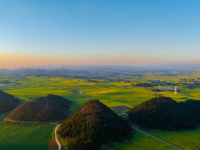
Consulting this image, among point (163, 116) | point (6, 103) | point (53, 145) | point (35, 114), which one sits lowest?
point (53, 145)

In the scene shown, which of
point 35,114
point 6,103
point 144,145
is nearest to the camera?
point 144,145

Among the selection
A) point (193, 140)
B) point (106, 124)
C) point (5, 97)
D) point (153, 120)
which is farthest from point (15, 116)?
point (193, 140)

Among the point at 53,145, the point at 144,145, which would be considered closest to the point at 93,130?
the point at 53,145

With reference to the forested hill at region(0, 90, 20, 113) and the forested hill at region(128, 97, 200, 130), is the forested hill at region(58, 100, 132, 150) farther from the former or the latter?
the forested hill at region(0, 90, 20, 113)

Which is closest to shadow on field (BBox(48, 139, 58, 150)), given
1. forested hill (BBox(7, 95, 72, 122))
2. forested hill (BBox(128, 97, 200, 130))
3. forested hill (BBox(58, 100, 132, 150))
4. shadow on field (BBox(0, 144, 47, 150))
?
shadow on field (BBox(0, 144, 47, 150))

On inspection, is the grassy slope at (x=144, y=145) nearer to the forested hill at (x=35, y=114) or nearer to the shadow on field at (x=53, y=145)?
the shadow on field at (x=53, y=145)

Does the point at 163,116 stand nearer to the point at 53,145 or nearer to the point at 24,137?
the point at 53,145
